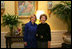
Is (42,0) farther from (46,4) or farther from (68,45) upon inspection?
(68,45)

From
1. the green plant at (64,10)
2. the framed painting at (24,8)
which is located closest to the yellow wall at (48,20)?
the framed painting at (24,8)

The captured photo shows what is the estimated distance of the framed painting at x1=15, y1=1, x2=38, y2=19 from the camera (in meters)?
4.90

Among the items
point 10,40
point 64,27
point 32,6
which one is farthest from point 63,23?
point 10,40

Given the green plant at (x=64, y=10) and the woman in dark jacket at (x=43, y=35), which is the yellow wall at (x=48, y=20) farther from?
the woman in dark jacket at (x=43, y=35)

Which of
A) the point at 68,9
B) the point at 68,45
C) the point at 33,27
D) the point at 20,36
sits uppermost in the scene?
the point at 68,9

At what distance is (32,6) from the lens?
4.96 m

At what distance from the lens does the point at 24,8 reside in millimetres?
4914

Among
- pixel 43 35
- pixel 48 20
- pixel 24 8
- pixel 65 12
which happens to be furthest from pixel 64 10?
pixel 43 35

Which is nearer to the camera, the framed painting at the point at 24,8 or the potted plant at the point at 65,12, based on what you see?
the potted plant at the point at 65,12

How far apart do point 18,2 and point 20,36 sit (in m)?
1.27

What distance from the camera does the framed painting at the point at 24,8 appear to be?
4898mm

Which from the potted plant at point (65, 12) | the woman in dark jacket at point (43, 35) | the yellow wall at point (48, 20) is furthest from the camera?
the yellow wall at point (48, 20)

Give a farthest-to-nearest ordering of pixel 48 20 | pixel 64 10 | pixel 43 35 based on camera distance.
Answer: pixel 48 20 < pixel 64 10 < pixel 43 35

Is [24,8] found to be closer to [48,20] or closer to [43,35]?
[48,20]
